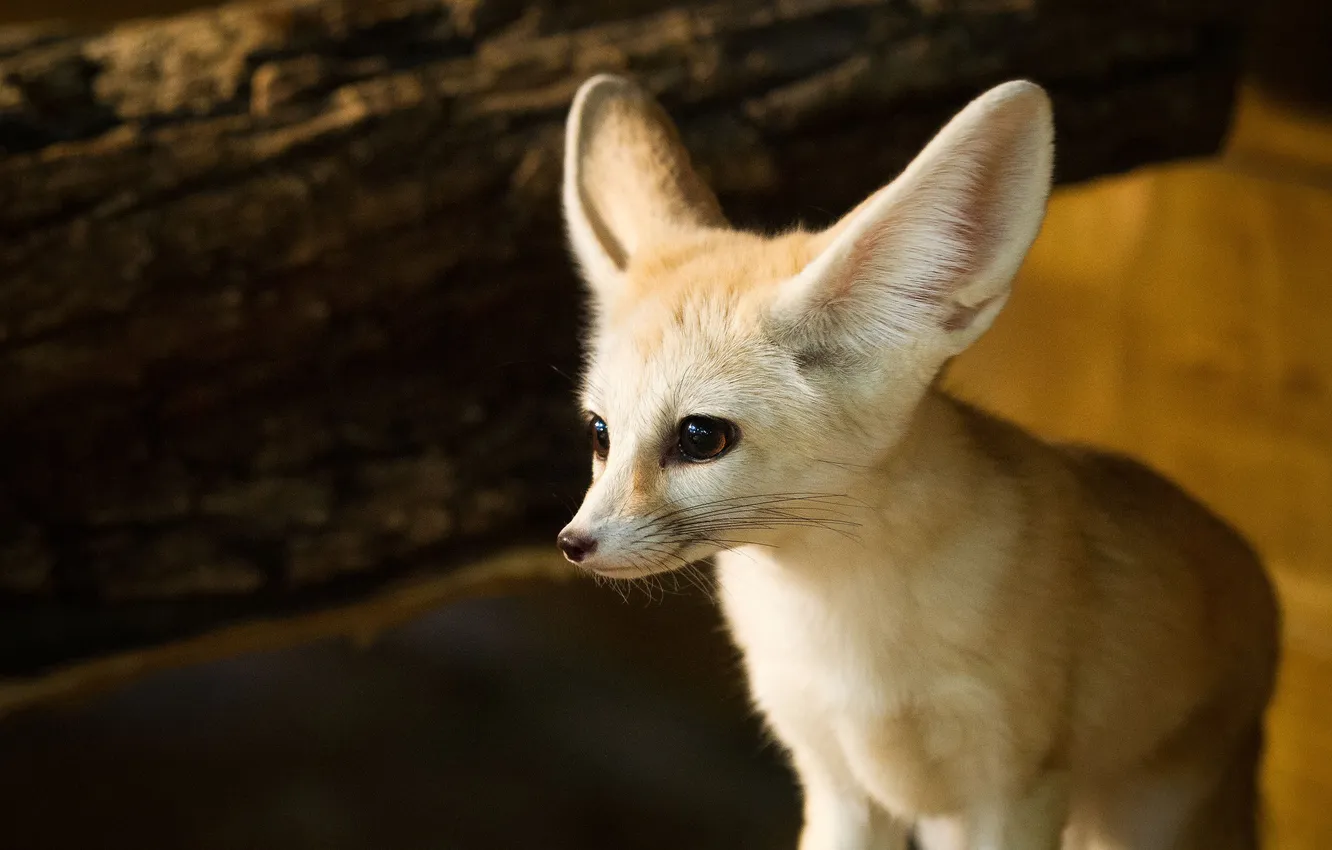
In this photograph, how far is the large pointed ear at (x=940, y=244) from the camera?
1.09 m

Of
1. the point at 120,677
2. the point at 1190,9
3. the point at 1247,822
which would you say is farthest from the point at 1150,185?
the point at 120,677

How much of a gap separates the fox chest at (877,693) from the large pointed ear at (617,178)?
1.44 ft

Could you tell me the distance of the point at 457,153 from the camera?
2104mm

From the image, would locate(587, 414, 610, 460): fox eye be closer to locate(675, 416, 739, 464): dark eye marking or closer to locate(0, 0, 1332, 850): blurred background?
locate(675, 416, 739, 464): dark eye marking

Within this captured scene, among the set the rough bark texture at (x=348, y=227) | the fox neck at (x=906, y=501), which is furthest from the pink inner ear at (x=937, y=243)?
the rough bark texture at (x=348, y=227)

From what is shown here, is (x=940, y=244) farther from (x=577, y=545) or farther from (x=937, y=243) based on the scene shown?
(x=577, y=545)

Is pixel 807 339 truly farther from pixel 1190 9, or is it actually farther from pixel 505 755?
pixel 1190 9

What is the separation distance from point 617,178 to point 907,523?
1.80 ft

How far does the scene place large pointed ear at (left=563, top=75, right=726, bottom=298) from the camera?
1.51 meters

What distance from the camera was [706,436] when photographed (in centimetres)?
127

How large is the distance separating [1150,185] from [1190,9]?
1.12m

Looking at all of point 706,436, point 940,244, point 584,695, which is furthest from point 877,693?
point 584,695

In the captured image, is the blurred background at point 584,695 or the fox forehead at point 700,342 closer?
the fox forehead at point 700,342

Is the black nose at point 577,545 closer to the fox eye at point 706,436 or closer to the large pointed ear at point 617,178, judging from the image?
the fox eye at point 706,436
